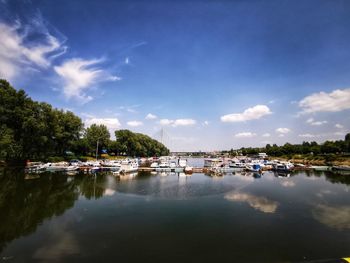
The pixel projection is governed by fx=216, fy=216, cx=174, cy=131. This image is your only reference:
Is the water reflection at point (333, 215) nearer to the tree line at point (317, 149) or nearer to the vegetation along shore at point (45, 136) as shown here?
the vegetation along shore at point (45, 136)

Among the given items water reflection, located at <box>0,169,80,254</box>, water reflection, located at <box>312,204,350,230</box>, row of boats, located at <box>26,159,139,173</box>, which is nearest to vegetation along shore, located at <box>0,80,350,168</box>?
row of boats, located at <box>26,159,139,173</box>

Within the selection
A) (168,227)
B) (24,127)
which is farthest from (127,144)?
(168,227)

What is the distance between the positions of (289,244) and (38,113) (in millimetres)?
66765

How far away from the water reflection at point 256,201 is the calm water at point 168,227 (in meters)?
0.12

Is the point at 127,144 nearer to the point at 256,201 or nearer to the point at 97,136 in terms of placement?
the point at 97,136

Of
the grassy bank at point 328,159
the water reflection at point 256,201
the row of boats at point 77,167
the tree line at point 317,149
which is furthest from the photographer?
the tree line at point 317,149

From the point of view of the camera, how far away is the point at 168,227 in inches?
743

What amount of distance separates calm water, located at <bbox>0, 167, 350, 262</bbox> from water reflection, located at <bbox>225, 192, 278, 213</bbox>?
4.7 inches

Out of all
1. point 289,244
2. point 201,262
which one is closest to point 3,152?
point 201,262

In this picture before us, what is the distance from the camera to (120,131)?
122 meters

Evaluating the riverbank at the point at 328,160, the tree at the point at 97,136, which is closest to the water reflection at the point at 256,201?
the riverbank at the point at 328,160

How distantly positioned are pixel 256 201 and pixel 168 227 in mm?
15322

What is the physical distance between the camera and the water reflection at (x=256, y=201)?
25344 mm

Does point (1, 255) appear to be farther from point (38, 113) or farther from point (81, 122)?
point (81, 122)
